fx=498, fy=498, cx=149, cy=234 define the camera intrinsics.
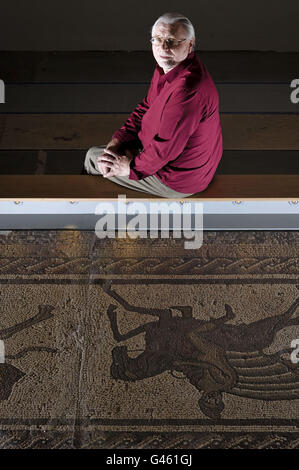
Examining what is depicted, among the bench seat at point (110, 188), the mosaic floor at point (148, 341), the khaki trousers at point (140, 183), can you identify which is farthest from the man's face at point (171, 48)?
the mosaic floor at point (148, 341)

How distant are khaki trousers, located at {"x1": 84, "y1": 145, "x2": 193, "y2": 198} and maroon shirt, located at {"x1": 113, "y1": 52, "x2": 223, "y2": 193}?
0.04m

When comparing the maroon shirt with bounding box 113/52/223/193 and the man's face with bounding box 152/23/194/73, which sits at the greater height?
the man's face with bounding box 152/23/194/73

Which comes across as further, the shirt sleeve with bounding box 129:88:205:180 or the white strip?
the white strip

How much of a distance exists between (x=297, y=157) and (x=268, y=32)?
2.87ft

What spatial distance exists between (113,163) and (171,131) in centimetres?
31

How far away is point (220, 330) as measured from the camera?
1.76m

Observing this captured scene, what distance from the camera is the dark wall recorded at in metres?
2.71

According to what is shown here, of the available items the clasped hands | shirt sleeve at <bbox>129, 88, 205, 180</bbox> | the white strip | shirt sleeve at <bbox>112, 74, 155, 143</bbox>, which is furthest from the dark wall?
the white strip

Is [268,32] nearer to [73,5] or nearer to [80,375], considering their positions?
[73,5]

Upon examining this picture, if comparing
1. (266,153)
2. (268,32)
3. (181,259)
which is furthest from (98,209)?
(268,32)

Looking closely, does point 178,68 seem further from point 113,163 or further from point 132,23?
point 132,23

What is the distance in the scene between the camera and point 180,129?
1434 mm

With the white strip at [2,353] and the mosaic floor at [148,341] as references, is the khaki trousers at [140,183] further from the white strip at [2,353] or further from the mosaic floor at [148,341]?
the white strip at [2,353]

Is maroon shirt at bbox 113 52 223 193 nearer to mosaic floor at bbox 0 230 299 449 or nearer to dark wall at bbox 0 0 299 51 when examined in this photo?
mosaic floor at bbox 0 230 299 449
